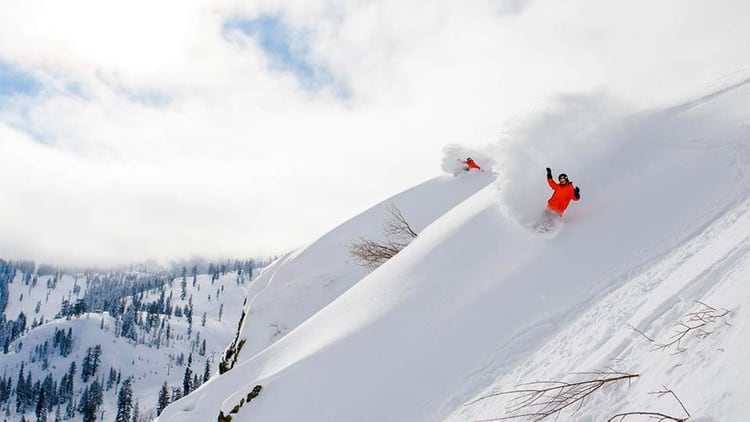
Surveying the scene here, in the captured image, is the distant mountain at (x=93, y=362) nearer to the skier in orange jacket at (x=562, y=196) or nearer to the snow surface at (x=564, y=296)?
the snow surface at (x=564, y=296)

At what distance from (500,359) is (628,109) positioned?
24.9 ft

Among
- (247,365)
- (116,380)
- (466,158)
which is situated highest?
(116,380)

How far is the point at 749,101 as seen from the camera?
353 inches

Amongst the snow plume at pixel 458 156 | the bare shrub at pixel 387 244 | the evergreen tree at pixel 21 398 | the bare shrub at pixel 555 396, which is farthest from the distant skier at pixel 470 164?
the evergreen tree at pixel 21 398

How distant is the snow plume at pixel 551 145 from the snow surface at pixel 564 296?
3 centimetres

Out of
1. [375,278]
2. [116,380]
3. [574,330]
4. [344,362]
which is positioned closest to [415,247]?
[375,278]

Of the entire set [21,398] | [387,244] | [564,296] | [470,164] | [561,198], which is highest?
[21,398]

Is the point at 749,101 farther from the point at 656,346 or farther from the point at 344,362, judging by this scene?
the point at 344,362

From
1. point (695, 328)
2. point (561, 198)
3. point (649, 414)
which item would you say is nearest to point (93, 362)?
point (561, 198)

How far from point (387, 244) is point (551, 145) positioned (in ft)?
30.7

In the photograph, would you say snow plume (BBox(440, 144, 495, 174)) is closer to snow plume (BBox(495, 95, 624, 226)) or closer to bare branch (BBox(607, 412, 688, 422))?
snow plume (BBox(495, 95, 624, 226))

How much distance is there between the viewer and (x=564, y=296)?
665 cm

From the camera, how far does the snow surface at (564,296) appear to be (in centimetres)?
397

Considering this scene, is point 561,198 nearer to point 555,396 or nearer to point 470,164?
point 555,396
